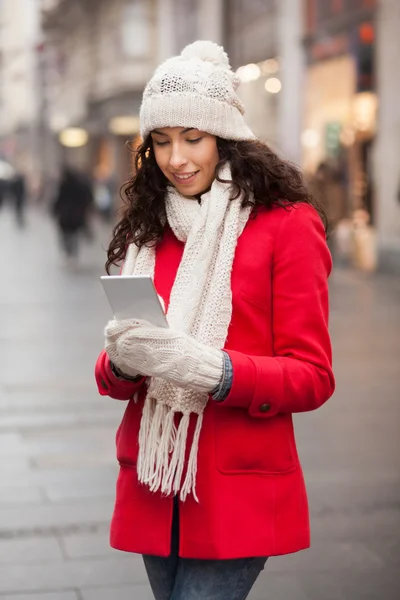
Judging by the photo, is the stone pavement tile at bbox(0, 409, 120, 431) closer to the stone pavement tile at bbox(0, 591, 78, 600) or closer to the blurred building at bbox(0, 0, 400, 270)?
the blurred building at bbox(0, 0, 400, 270)

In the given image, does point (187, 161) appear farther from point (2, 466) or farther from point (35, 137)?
point (35, 137)

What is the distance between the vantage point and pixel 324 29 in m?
20.6

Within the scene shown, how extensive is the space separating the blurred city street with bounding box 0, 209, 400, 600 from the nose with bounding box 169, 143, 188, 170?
6.18 feet

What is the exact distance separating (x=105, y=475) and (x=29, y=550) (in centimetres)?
117

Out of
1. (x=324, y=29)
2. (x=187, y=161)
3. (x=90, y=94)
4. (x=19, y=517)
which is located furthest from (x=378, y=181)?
(x=90, y=94)

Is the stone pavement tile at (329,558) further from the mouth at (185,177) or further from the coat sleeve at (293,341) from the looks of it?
the mouth at (185,177)

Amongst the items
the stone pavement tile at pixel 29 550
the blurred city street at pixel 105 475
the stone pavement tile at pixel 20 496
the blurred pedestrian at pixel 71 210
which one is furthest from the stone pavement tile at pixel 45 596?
the blurred pedestrian at pixel 71 210

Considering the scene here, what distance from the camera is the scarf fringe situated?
261 centimetres

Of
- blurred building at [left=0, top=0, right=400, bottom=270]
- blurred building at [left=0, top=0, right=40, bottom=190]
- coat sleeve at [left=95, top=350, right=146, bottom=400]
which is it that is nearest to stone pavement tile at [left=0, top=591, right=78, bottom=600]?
coat sleeve at [left=95, top=350, right=146, bottom=400]

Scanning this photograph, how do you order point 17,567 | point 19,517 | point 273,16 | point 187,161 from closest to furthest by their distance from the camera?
point 187,161
point 17,567
point 19,517
point 273,16

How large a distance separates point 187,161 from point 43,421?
4862mm

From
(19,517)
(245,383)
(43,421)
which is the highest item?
(245,383)

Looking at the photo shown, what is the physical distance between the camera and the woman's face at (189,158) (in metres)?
2.74

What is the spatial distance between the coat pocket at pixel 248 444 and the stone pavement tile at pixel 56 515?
2.72m
